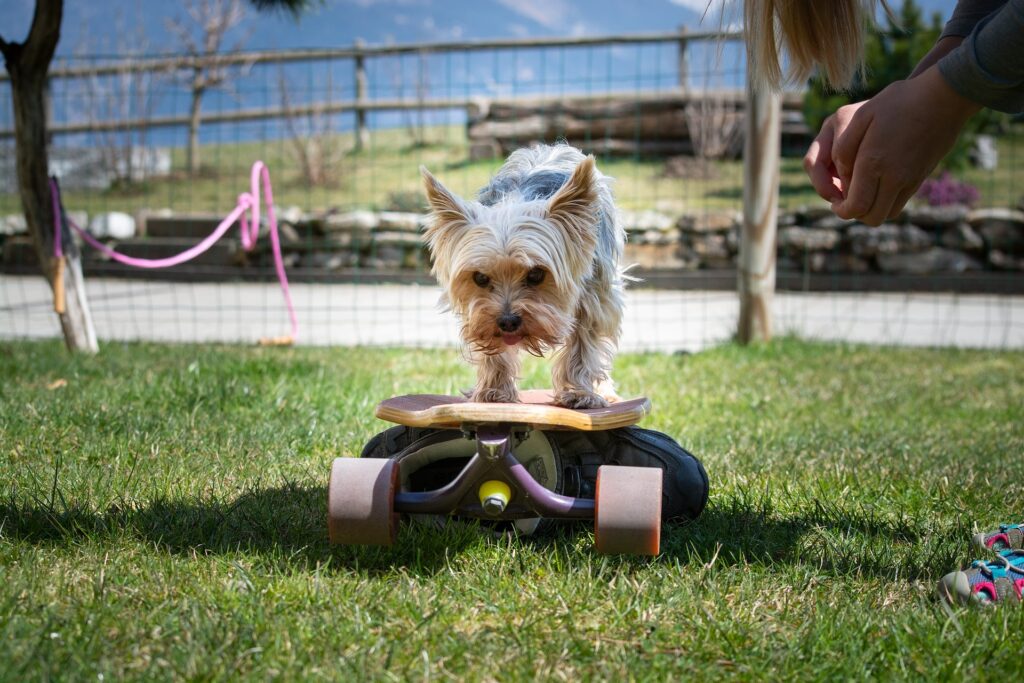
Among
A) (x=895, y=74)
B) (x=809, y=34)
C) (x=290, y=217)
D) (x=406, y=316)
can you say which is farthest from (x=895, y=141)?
(x=895, y=74)

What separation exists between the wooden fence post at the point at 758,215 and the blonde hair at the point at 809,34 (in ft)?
12.8

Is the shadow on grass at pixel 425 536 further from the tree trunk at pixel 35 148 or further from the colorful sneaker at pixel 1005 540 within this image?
the tree trunk at pixel 35 148

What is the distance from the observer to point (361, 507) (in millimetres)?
2375

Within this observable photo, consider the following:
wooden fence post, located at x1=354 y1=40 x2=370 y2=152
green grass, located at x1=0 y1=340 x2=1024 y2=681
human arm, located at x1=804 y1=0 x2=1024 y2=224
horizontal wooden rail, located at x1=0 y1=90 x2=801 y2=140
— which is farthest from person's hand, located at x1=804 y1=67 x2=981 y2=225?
wooden fence post, located at x1=354 y1=40 x2=370 y2=152

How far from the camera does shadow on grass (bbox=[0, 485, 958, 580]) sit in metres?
2.50

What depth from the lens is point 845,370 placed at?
19.2 feet

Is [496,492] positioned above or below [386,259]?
below

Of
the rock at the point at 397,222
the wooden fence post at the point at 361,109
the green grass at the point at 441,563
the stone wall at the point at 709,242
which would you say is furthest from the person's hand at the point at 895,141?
the wooden fence post at the point at 361,109

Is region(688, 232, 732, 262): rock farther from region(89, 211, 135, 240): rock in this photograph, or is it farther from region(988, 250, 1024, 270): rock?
region(89, 211, 135, 240): rock

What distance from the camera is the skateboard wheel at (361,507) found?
2379 millimetres

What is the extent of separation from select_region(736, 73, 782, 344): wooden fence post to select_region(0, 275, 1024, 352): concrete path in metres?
0.34

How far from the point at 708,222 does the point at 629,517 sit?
907cm

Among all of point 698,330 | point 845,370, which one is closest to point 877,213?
point 845,370

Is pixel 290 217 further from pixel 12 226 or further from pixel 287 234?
pixel 12 226
